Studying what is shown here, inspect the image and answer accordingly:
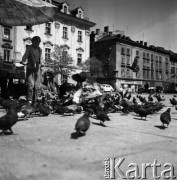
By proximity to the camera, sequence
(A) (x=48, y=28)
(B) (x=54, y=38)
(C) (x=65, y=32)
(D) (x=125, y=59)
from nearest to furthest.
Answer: (A) (x=48, y=28) → (B) (x=54, y=38) → (C) (x=65, y=32) → (D) (x=125, y=59)

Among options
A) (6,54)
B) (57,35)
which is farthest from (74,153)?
(57,35)

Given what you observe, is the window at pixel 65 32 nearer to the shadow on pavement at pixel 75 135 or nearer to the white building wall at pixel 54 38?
the white building wall at pixel 54 38

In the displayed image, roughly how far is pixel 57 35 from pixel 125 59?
859 inches

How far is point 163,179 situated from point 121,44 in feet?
166

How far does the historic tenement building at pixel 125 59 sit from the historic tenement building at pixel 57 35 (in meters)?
9.68

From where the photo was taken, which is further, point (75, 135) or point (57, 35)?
point (57, 35)

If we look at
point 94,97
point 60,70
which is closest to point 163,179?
point 94,97

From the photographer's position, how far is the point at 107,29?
5688 cm

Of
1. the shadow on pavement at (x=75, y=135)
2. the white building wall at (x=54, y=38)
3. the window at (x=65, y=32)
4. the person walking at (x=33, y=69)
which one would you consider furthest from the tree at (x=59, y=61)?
the shadow on pavement at (x=75, y=135)

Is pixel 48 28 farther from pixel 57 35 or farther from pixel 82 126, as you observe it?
pixel 82 126

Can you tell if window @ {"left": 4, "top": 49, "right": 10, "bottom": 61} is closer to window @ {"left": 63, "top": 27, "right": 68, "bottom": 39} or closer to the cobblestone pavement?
window @ {"left": 63, "top": 27, "right": 68, "bottom": 39}

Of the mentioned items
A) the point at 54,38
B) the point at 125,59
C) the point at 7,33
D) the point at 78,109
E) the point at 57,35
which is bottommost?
the point at 78,109

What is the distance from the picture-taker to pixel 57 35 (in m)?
35.0

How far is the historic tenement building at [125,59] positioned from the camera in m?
50.9
